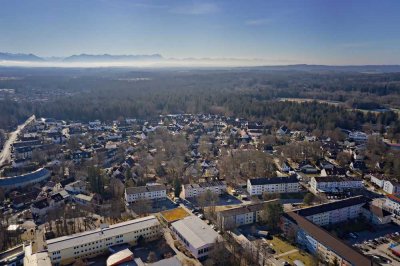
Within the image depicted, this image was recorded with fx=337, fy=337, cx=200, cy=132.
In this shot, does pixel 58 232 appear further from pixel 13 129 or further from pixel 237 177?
pixel 13 129

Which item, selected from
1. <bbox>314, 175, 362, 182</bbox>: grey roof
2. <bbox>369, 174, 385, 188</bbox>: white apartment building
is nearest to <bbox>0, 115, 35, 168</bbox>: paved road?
<bbox>314, 175, 362, 182</bbox>: grey roof

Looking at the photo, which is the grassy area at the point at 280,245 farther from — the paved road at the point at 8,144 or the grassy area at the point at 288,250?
the paved road at the point at 8,144

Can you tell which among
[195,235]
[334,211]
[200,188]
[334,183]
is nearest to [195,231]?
[195,235]

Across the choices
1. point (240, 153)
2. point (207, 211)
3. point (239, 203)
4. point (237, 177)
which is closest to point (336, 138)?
point (240, 153)

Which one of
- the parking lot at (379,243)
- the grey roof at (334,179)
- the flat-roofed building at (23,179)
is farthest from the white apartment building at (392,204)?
the flat-roofed building at (23,179)

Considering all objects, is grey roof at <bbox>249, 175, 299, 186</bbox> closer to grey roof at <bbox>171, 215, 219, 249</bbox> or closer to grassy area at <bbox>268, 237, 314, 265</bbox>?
grassy area at <bbox>268, 237, 314, 265</bbox>

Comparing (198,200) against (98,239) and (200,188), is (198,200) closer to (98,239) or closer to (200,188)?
(200,188)
